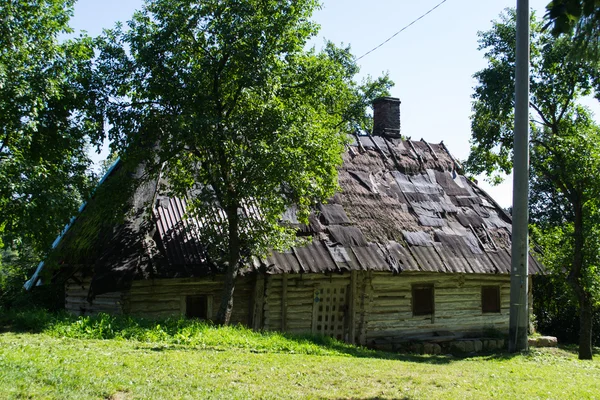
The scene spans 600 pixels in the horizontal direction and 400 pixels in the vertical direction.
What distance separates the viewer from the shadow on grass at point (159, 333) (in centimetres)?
1092

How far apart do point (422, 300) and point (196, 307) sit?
7.41 metres

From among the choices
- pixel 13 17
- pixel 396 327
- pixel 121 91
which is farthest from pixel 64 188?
pixel 396 327

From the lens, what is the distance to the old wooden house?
48.0 ft

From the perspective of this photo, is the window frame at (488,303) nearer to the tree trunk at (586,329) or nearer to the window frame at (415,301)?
the window frame at (415,301)

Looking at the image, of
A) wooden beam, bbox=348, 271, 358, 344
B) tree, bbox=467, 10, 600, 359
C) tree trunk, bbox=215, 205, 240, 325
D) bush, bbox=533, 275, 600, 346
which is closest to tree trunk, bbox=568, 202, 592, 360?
tree, bbox=467, 10, 600, 359

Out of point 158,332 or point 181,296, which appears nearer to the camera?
point 158,332

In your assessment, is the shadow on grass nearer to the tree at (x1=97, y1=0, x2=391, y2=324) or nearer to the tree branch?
the tree at (x1=97, y1=0, x2=391, y2=324)

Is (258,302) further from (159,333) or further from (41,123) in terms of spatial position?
(41,123)

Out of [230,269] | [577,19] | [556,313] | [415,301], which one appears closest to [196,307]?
[230,269]

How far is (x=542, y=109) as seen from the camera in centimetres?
1945

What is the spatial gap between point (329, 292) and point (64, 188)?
813 centimetres

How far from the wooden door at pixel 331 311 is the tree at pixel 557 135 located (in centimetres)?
656

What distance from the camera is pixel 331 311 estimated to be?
56.2ft

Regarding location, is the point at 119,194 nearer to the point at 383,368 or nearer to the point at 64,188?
the point at 64,188
